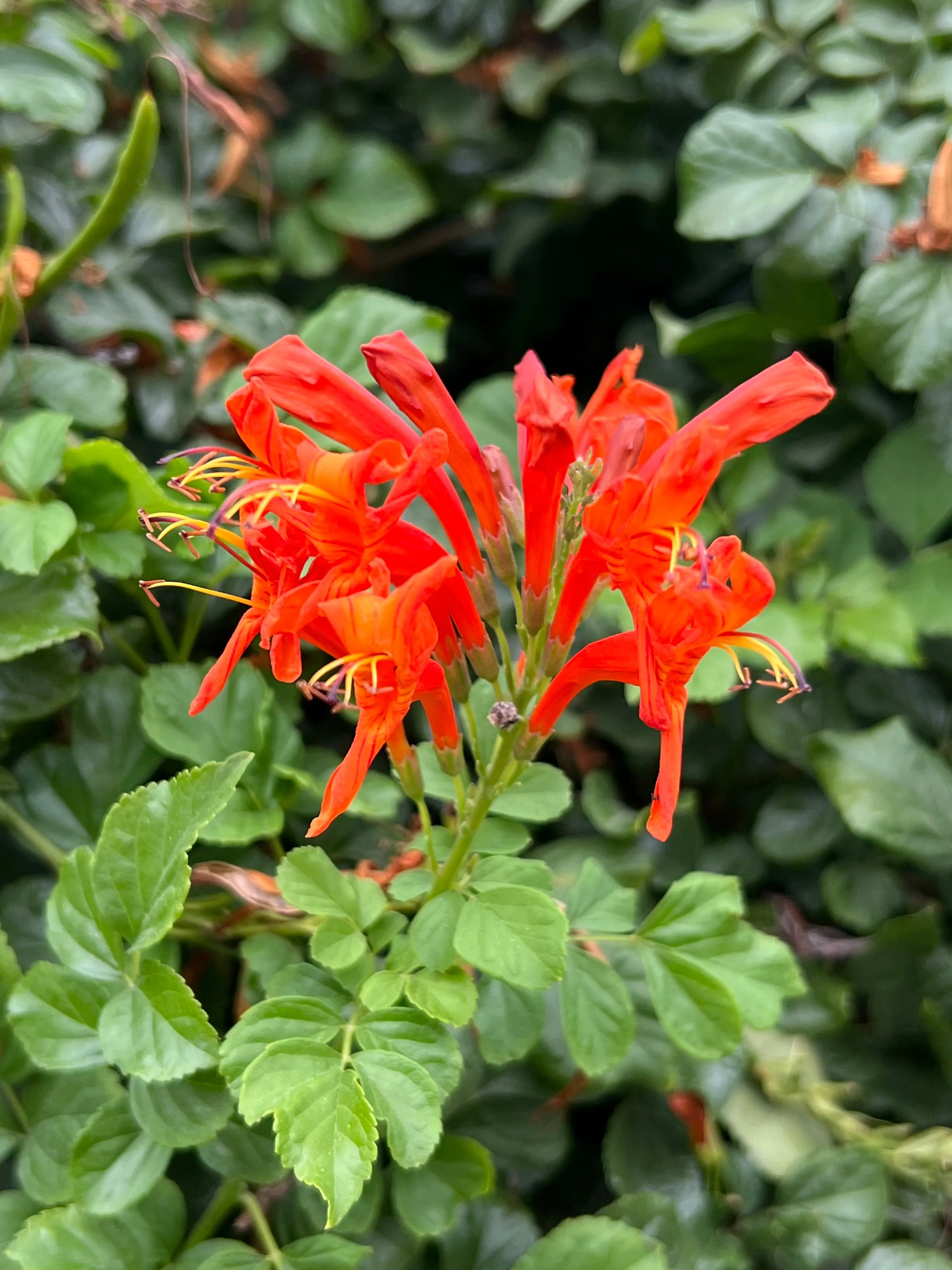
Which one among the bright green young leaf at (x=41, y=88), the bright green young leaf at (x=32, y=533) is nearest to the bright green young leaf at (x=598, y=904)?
the bright green young leaf at (x=32, y=533)

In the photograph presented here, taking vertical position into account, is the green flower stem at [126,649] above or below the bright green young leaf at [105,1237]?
above

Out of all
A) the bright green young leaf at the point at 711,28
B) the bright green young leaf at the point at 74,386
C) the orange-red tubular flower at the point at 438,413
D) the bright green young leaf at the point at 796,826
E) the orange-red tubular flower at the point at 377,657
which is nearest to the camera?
the orange-red tubular flower at the point at 377,657

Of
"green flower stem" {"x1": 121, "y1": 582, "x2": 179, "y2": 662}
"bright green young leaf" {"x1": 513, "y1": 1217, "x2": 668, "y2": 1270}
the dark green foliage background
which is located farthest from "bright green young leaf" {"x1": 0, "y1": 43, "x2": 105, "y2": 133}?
"bright green young leaf" {"x1": 513, "y1": 1217, "x2": 668, "y2": 1270}

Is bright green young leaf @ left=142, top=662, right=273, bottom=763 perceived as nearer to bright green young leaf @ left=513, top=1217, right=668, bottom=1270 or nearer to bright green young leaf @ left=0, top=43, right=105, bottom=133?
bright green young leaf @ left=513, top=1217, right=668, bottom=1270

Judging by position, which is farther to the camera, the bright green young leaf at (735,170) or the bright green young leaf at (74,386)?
the bright green young leaf at (735,170)

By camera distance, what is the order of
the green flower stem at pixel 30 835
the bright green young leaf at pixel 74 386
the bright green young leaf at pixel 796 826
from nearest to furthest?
the green flower stem at pixel 30 835 → the bright green young leaf at pixel 74 386 → the bright green young leaf at pixel 796 826

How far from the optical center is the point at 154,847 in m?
0.64

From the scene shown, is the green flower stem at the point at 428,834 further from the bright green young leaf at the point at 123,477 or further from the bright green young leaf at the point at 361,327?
the bright green young leaf at the point at 361,327

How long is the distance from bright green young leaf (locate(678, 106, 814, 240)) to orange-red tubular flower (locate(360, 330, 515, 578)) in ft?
1.97

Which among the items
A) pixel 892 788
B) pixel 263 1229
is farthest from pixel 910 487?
pixel 263 1229

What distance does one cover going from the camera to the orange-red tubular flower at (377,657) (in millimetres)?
511

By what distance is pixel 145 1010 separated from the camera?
2.04ft

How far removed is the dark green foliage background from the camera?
2.69 feet

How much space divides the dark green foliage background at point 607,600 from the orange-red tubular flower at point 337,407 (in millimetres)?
226
